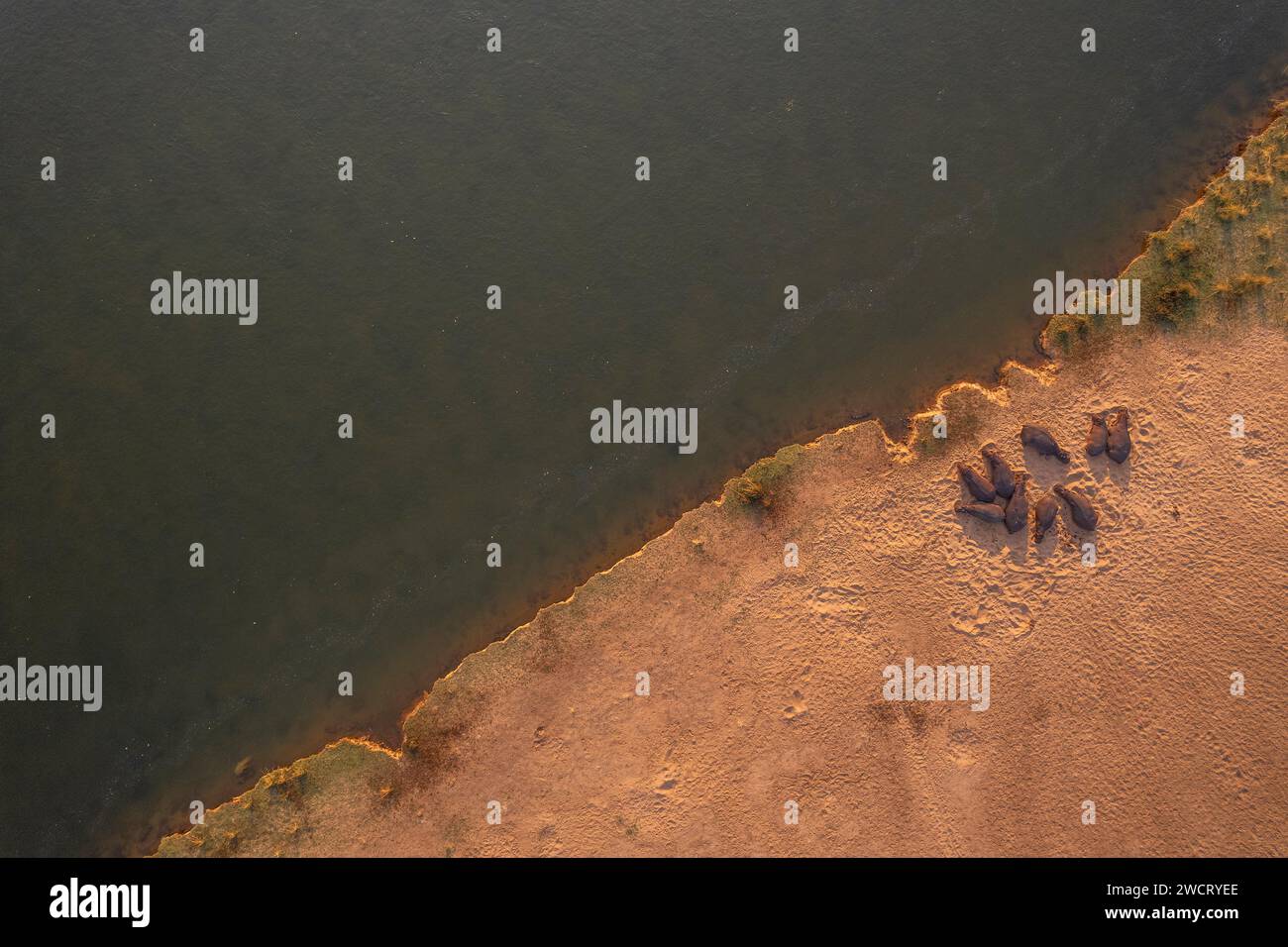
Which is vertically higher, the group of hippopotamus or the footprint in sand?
the group of hippopotamus

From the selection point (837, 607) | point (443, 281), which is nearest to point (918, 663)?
point (837, 607)

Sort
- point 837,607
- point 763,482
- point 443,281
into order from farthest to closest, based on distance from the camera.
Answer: point 443,281 < point 763,482 < point 837,607

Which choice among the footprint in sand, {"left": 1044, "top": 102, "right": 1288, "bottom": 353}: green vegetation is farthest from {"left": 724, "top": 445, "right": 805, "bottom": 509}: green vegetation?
{"left": 1044, "top": 102, "right": 1288, "bottom": 353}: green vegetation

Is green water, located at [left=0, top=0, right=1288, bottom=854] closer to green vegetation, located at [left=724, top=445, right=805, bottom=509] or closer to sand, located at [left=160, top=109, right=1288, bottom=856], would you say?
green vegetation, located at [left=724, top=445, right=805, bottom=509]

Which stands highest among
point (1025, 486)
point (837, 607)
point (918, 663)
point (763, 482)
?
point (763, 482)

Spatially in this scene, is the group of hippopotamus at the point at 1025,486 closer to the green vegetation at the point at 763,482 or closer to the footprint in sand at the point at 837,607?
the footprint in sand at the point at 837,607

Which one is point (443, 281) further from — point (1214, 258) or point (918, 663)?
point (1214, 258)
